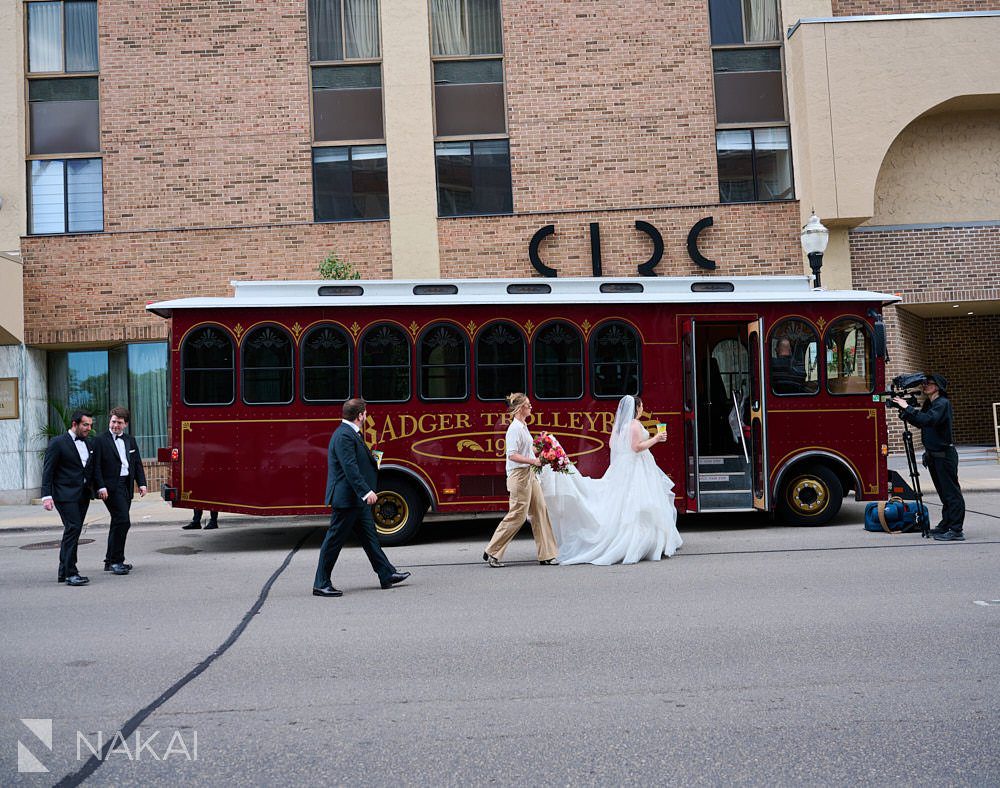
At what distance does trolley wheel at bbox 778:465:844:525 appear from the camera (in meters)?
12.1

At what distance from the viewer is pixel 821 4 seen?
19.2 meters

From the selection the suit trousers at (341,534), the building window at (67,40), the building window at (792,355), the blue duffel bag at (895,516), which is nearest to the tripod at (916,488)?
the blue duffel bag at (895,516)

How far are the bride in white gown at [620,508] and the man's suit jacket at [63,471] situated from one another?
482 cm

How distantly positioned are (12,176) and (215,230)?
4.29m

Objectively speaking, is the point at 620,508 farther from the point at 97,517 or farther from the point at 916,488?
the point at 97,517

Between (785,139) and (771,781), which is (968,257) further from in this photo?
(771,781)

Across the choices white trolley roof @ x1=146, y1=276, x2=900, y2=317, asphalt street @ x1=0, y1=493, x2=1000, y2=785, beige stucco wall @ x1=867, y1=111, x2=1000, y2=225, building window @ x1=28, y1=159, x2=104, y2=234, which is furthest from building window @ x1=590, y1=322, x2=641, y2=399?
building window @ x1=28, y1=159, x2=104, y2=234

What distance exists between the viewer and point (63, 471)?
30.9 feet

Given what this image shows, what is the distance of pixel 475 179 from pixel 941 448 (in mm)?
11677

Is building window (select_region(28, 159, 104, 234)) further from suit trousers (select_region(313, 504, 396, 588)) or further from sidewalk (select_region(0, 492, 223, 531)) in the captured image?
suit trousers (select_region(313, 504, 396, 588))

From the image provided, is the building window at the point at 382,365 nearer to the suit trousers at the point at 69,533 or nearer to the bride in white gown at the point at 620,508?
the bride in white gown at the point at 620,508

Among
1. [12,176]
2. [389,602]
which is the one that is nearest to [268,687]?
[389,602]

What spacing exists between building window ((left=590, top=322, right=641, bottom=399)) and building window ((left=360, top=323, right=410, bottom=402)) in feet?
8.01

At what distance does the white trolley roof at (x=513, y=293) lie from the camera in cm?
1159
